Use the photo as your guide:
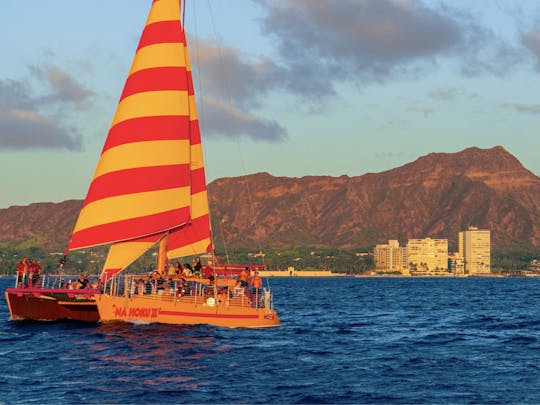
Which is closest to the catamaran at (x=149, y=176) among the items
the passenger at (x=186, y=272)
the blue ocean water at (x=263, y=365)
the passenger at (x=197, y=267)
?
the passenger at (x=197, y=267)

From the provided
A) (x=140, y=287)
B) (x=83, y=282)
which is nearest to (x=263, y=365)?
(x=140, y=287)

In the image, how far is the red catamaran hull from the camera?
44.0 meters

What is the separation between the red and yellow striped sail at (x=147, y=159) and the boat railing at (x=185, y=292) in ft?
9.59

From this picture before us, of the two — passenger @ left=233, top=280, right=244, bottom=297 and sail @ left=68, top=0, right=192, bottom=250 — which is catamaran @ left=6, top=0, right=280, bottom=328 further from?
passenger @ left=233, top=280, right=244, bottom=297

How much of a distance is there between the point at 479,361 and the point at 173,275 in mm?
17362

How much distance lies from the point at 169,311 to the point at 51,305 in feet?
26.7

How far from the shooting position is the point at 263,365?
32188 mm

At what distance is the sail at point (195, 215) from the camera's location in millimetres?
49750

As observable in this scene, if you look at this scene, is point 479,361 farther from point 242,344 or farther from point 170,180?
point 170,180

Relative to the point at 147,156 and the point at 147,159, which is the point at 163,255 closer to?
the point at 147,159

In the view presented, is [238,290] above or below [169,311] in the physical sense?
above

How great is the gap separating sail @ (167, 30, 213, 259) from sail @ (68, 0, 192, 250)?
2.10 meters

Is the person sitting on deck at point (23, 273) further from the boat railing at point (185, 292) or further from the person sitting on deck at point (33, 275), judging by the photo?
the boat railing at point (185, 292)

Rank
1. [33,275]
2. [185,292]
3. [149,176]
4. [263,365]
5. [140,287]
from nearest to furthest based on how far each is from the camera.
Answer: [263,365] → [140,287] → [185,292] → [149,176] → [33,275]
